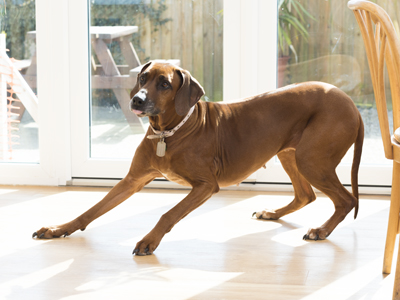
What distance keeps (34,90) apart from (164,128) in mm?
1526

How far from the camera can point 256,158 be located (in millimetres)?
2385

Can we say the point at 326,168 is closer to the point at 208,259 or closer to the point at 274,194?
the point at 208,259

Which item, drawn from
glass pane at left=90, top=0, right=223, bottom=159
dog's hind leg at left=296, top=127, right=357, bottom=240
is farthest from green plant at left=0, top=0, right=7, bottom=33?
dog's hind leg at left=296, top=127, right=357, bottom=240

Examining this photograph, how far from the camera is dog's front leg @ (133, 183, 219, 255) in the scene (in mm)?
2105

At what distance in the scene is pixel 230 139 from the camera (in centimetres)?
236

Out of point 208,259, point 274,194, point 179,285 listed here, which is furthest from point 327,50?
point 179,285

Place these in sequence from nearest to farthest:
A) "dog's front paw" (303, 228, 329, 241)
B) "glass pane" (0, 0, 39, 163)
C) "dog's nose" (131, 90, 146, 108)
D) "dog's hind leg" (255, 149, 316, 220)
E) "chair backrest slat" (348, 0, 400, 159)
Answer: "chair backrest slat" (348, 0, 400, 159) → "dog's nose" (131, 90, 146, 108) → "dog's front paw" (303, 228, 329, 241) → "dog's hind leg" (255, 149, 316, 220) → "glass pane" (0, 0, 39, 163)

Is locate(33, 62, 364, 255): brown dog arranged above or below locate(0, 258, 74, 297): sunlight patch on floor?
above

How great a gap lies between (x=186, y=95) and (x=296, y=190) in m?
0.81

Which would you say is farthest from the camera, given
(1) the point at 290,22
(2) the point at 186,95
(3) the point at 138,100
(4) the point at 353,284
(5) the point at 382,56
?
(1) the point at 290,22

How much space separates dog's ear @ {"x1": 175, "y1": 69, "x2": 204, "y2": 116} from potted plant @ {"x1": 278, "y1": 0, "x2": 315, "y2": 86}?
3.96ft

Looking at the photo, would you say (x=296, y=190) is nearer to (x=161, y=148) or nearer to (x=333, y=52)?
(x=161, y=148)

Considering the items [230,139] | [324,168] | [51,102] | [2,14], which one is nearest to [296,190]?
[324,168]

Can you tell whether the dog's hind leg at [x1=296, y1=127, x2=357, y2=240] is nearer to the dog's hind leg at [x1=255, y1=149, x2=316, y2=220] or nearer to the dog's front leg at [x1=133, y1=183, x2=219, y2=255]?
the dog's hind leg at [x1=255, y1=149, x2=316, y2=220]
